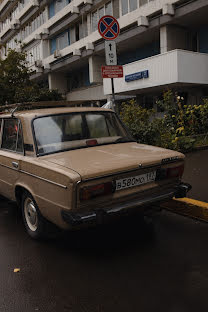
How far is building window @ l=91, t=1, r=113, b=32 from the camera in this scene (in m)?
21.5

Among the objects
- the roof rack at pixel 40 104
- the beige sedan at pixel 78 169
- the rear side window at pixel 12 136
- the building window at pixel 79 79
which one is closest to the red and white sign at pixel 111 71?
the roof rack at pixel 40 104

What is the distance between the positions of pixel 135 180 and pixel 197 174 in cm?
337

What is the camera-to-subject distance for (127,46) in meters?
20.8

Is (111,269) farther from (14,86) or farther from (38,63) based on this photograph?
(38,63)

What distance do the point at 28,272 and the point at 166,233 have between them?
170 centimetres

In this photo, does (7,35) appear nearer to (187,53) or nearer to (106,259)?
(187,53)

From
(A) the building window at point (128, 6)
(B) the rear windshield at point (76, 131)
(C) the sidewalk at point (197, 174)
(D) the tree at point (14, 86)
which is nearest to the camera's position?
(B) the rear windshield at point (76, 131)

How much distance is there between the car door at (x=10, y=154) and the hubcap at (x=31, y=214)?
333mm

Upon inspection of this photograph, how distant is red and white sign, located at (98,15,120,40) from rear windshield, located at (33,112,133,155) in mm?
2389

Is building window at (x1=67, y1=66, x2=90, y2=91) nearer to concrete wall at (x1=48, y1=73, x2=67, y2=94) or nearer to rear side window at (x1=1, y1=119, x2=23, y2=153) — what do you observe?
concrete wall at (x1=48, y1=73, x2=67, y2=94)

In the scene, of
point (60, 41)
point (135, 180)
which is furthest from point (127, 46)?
point (135, 180)

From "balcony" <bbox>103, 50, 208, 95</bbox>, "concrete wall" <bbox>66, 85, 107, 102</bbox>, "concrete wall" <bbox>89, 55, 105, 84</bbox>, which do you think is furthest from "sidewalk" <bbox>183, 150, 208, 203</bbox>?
"concrete wall" <bbox>89, 55, 105, 84</bbox>

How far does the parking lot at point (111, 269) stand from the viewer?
2.47m

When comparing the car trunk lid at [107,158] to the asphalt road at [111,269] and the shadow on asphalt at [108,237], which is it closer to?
the shadow on asphalt at [108,237]
